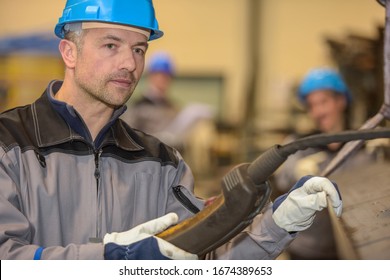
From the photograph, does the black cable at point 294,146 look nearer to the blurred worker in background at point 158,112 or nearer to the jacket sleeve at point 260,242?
the jacket sleeve at point 260,242

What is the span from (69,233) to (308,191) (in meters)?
0.47

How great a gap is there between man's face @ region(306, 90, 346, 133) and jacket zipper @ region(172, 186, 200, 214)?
1.68m

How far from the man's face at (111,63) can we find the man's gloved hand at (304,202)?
383mm

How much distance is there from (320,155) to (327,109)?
433 millimetres

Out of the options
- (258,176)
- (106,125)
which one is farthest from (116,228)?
(258,176)

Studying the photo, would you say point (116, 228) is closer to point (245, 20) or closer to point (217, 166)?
point (217, 166)

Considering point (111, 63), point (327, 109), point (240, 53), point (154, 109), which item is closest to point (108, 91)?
point (111, 63)

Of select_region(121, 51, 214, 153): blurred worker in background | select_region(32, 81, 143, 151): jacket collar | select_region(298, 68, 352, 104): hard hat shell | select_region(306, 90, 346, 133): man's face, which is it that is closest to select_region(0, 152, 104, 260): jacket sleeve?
select_region(32, 81, 143, 151): jacket collar

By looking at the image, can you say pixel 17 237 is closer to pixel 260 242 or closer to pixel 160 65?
pixel 260 242

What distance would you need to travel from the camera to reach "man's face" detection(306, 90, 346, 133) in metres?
3.07

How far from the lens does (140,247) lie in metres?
1.13

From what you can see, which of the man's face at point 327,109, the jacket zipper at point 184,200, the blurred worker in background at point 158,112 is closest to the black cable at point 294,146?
the jacket zipper at point 184,200

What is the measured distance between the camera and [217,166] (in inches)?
252

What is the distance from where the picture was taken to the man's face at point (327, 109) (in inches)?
121
